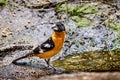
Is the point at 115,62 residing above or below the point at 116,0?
below

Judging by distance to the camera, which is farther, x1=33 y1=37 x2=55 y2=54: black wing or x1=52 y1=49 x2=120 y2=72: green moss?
x1=52 y1=49 x2=120 y2=72: green moss

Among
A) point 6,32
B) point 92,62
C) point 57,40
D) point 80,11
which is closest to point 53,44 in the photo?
point 57,40

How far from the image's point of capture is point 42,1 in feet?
29.6

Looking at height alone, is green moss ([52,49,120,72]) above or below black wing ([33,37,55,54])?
below

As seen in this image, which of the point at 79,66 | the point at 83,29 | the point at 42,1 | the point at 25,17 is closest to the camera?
the point at 79,66

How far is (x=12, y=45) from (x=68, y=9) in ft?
5.89

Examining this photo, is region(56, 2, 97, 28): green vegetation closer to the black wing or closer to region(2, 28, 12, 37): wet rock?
region(2, 28, 12, 37): wet rock

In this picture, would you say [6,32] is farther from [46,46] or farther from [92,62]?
[92,62]

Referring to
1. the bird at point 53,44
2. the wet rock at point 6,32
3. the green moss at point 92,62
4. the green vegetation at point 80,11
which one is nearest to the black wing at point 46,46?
the bird at point 53,44

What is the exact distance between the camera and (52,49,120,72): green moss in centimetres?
637

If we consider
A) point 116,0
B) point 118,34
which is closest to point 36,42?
point 118,34

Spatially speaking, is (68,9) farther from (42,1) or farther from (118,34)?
(118,34)

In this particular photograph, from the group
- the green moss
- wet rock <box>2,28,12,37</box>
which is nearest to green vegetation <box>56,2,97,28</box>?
the green moss

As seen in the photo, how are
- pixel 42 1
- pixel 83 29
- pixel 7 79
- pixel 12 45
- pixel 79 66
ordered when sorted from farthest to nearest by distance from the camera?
1. pixel 42 1
2. pixel 83 29
3. pixel 12 45
4. pixel 79 66
5. pixel 7 79
